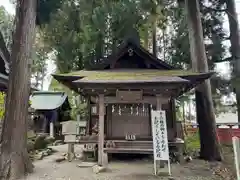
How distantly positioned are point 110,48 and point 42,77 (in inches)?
895

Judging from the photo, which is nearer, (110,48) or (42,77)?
(110,48)

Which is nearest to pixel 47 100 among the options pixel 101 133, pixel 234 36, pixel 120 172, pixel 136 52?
pixel 136 52

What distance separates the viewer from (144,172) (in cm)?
767

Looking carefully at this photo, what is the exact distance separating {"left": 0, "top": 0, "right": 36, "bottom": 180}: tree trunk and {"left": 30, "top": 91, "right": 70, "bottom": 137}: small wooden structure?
1019 centimetres

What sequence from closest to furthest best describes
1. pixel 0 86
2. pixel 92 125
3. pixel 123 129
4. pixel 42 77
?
pixel 123 129 < pixel 92 125 < pixel 0 86 < pixel 42 77

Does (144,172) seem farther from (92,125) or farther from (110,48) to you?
(110,48)

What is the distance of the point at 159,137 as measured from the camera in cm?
767

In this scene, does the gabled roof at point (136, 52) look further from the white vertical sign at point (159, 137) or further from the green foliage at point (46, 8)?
the white vertical sign at point (159, 137)

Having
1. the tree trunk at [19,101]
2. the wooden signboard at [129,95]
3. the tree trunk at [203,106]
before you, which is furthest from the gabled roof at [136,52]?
the tree trunk at [19,101]

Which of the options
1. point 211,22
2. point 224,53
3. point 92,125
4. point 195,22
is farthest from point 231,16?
point 92,125

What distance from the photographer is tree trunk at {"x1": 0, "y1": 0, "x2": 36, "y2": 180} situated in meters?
6.59

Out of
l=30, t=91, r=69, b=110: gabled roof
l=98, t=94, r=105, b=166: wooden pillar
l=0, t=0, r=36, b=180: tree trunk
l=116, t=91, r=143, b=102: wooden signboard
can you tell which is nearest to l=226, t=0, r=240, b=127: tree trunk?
l=116, t=91, r=143, b=102: wooden signboard

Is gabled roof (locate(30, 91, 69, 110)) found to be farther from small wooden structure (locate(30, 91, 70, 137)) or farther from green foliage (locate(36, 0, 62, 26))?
green foliage (locate(36, 0, 62, 26))

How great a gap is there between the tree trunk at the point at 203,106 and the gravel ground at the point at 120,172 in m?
0.81
